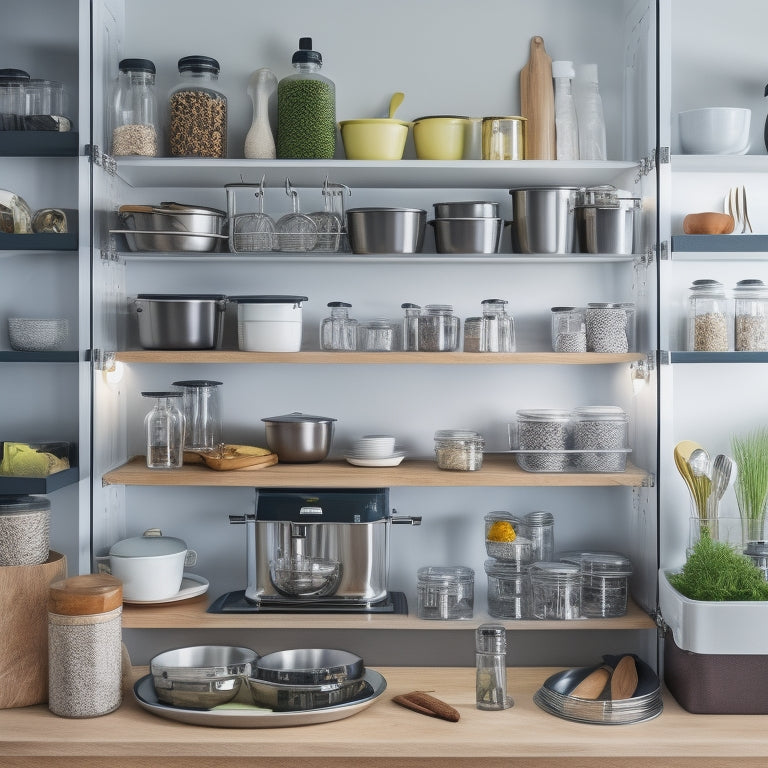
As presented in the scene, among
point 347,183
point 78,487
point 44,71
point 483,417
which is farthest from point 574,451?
point 44,71

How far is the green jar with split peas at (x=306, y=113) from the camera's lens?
233cm

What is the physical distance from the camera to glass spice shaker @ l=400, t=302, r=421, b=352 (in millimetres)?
2348

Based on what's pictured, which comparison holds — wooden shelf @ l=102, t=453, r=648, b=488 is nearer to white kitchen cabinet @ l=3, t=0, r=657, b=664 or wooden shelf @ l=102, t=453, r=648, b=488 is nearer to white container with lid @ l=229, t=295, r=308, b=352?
white kitchen cabinet @ l=3, t=0, r=657, b=664

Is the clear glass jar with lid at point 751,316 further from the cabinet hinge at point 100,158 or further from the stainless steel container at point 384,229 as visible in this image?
the cabinet hinge at point 100,158

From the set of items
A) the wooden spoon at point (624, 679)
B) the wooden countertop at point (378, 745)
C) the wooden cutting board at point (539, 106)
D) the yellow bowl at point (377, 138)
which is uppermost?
the wooden cutting board at point (539, 106)

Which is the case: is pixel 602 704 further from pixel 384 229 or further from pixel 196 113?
pixel 196 113

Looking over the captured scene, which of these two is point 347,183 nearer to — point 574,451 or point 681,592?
point 574,451

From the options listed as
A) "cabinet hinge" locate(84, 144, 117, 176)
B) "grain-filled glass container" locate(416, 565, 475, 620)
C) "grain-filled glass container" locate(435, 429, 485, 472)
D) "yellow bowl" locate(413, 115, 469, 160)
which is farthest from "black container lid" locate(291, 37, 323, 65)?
"grain-filled glass container" locate(416, 565, 475, 620)

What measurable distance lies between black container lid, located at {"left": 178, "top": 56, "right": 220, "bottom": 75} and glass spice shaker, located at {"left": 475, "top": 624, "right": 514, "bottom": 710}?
1553 mm

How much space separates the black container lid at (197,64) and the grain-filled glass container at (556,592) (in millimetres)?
1540

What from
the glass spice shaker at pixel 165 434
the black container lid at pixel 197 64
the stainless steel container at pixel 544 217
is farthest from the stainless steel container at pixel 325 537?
the black container lid at pixel 197 64

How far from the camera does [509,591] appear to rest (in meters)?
2.30

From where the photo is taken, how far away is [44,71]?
8.14ft

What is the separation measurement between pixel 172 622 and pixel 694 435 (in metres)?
1.50
